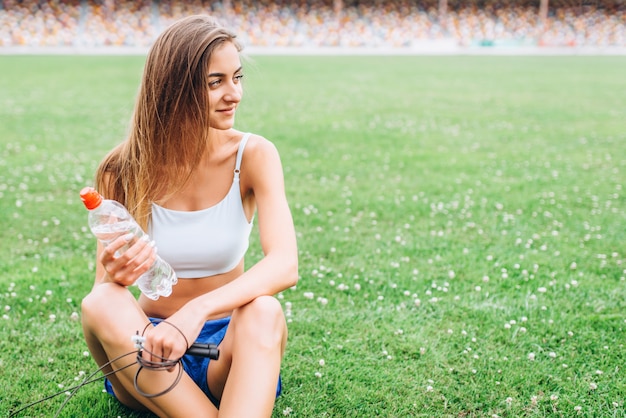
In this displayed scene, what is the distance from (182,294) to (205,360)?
34 centimetres

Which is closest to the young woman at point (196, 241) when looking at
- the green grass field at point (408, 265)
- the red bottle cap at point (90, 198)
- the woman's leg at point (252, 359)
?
the woman's leg at point (252, 359)

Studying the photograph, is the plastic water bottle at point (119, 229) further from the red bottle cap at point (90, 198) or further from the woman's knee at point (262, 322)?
the woman's knee at point (262, 322)

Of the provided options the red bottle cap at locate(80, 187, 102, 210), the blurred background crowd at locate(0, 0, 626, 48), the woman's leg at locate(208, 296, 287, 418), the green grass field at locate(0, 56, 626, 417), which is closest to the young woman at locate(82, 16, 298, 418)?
the woman's leg at locate(208, 296, 287, 418)

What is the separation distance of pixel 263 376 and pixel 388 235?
10.7ft

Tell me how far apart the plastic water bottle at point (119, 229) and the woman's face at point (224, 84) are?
1.81 ft

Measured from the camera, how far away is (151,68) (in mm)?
2541

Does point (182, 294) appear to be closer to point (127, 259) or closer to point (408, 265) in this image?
point (127, 259)

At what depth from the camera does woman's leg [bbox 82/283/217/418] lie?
2.28 metres

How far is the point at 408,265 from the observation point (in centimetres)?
468

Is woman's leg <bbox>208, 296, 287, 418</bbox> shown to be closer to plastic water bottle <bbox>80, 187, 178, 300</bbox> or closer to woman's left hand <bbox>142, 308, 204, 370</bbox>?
woman's left hand <bbox>142, 308, 204, 370</bbox>

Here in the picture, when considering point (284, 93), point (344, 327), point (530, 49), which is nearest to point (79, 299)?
point (344, 327)

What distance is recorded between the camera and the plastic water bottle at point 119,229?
7.15 feet

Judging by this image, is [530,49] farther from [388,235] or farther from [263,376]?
[263,376]

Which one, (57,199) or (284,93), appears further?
(284,93)
